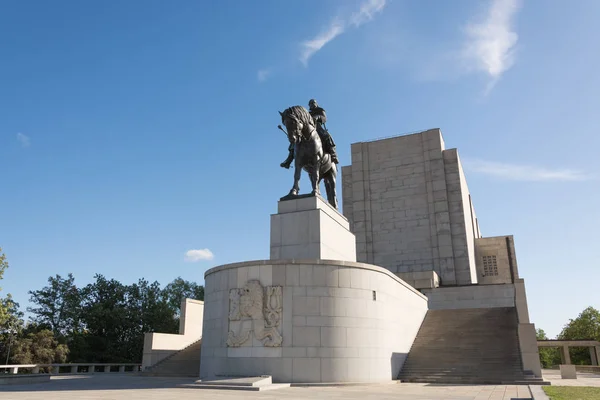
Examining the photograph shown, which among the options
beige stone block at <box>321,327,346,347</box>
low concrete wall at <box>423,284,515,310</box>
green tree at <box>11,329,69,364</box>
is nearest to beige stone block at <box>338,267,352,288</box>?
beige stone block at <box>321,327,346,347</box>

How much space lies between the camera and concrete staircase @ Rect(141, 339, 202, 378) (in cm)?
2086

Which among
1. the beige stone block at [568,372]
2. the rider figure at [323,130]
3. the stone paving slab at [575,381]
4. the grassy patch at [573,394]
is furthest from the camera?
the rider figure at [323,130]

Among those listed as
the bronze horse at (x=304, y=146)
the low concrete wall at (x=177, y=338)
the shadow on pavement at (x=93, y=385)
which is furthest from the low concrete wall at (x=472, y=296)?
the shadow on pavement at (x=93, y=385)

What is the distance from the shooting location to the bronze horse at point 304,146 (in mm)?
19125

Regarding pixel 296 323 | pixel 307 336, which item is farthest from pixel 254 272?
pixel 307 336

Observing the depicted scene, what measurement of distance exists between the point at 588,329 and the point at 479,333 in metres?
52.8

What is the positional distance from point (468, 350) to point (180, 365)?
42.6ft

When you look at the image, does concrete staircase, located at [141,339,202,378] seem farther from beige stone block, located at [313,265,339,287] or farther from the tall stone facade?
the tall stone facade

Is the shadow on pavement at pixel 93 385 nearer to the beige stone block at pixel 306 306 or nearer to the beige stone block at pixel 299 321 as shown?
the beige stone block at pixel 299 321

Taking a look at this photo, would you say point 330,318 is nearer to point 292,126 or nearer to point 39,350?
point 292,126

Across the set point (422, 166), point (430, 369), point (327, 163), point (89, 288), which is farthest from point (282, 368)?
point (422, 166)

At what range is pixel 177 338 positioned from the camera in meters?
25.5

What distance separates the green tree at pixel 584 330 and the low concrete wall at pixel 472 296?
40.1 meters

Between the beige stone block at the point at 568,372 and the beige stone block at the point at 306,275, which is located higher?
the beige stone block at the point at 306,275
